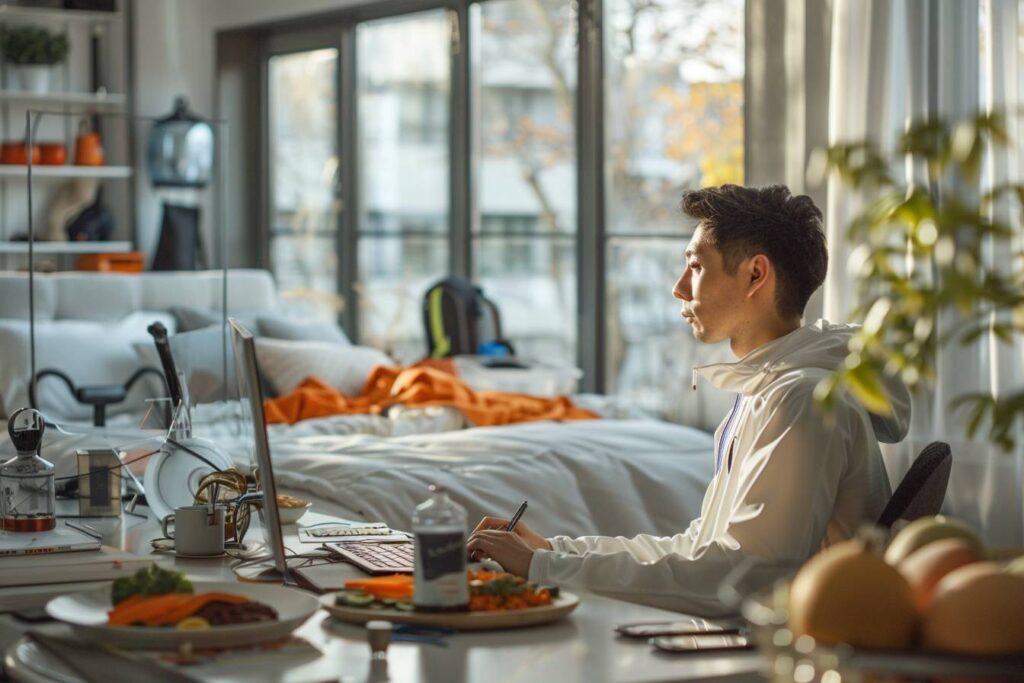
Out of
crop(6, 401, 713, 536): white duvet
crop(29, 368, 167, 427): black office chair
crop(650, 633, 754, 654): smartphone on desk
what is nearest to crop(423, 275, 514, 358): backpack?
crop(29, 368, 167, 427): black office chair

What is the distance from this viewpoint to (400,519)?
3.70 metres

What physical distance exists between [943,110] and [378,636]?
122 inches

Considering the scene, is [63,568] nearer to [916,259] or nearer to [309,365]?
[916,259]

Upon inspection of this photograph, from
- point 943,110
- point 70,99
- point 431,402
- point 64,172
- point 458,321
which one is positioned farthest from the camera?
point 70,99

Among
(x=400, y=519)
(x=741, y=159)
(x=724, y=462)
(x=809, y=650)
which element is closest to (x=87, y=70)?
(x=741, y=159)

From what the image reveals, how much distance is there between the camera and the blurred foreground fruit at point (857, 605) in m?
1.13

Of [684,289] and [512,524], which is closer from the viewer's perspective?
[512,524]

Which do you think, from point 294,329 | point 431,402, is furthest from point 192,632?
point 294,329

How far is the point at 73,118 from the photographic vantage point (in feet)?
23.3

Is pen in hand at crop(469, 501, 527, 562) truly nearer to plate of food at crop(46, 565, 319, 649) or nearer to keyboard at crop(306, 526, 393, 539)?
keyboard at crop(306, 526, 393, 539)

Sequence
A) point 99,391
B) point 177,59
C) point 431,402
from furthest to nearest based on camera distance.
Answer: point 177,59 → point 99,391 → point 431,402

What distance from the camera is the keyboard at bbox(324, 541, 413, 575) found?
2193 millimetres

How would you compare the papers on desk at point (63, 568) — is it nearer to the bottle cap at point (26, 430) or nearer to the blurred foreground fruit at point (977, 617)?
the bottle cap at point (26, 430)

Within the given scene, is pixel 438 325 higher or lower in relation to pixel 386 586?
higher
